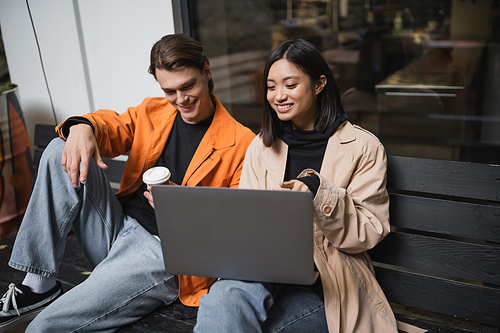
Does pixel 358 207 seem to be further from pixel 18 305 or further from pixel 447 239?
pixel 18 305

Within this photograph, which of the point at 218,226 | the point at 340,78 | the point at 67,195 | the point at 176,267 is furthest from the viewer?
the point at 340,78

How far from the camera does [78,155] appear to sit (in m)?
1.55

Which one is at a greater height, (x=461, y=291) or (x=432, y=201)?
(x=432, y=201)

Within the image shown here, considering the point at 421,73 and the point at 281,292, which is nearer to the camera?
the point at 281,292

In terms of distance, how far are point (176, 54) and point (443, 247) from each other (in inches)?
46.7

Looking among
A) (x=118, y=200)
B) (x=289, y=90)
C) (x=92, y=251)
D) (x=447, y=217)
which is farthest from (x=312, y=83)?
(x=92, y=251)

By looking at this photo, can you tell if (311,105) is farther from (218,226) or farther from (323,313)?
(323,313)

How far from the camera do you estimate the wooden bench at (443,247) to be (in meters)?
1.44

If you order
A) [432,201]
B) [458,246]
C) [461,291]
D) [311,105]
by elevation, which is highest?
[311,105]

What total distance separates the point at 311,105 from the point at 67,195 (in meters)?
0.97

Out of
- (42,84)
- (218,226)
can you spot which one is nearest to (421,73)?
(218,226)

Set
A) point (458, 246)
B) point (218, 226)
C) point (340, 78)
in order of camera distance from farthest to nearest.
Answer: point (340, 78) < point (458, 246) < point (218, 226)

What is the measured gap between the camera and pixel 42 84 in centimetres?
278

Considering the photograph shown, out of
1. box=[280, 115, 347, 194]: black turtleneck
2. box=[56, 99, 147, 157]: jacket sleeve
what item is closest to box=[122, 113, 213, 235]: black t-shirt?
box=[56, 99, 147, 157]: jacket sleeve
